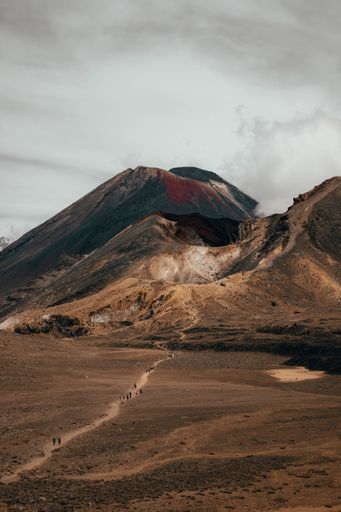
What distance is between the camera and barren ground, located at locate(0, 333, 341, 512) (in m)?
28.9

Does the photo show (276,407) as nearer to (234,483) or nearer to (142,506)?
(234,483)

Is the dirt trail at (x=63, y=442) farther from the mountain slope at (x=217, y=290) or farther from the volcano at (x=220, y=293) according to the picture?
the mountain slope at (x=217, y=290)

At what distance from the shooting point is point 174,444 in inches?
1564

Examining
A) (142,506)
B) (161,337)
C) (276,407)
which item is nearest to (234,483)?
(142,506)

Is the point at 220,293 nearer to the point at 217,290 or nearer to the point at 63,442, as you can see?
the point at 217,290

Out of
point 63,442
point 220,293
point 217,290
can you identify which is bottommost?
point 63,442

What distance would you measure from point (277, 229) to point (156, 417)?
144867 mm

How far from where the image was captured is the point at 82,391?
63.0m

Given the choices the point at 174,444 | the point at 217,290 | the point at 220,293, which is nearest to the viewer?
the point at 174,444

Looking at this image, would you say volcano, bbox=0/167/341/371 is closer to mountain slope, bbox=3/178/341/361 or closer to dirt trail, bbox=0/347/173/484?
mountain slope, bbox=3/178/341/361

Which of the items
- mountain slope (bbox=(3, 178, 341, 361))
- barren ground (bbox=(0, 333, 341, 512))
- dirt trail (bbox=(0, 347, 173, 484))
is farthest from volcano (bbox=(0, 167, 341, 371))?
dirt trail (bbox=(0, 347, 173, 484))

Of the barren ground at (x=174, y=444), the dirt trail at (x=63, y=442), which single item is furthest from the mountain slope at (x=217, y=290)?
the dirt trail at (x=63, y=442)

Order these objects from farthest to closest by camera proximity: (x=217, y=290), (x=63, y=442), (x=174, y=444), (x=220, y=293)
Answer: (x=217, y=290)
(x=220, y=293)
(x=63, y=442)
(x=174, y=444)

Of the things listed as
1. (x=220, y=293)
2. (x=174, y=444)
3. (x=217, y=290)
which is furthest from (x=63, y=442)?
(x=217, y=290)
